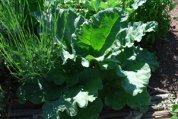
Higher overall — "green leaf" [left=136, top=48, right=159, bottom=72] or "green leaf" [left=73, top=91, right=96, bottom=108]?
"green leaf" [left=136, top=48, right=159, bottom=72]

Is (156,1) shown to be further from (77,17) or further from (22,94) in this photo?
(22,94)

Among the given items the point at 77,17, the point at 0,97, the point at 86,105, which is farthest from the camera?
the point at 77,17

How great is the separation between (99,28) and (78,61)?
33 centimetres

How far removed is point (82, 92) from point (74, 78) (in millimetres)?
185

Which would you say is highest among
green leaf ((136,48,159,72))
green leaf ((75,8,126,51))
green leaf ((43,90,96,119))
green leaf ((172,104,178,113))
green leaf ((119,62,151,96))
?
green leaf ((75,8,126,51))

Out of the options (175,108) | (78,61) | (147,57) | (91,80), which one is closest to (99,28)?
(78,61)

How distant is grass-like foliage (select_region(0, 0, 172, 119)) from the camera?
3.21 metres

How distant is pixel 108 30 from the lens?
347 cm

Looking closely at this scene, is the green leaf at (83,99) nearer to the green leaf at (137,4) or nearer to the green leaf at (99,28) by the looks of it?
the green leaf at (99,28)

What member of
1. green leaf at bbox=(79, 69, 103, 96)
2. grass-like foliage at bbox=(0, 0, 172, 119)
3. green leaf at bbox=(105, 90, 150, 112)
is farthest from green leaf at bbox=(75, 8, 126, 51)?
green leaf at bbox=(105, 90, 150, 112)

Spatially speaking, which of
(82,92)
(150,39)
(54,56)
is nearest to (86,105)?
(82,92)

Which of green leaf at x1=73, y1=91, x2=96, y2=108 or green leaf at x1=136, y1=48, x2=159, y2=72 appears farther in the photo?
green leaf at x1=136, y1=48, x2=159, y2=72

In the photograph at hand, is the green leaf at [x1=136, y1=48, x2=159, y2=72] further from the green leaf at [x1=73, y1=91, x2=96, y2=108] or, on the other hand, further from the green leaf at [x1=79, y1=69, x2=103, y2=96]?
the green leaf at [x1=73, y1=91, x2=96, y2=108]

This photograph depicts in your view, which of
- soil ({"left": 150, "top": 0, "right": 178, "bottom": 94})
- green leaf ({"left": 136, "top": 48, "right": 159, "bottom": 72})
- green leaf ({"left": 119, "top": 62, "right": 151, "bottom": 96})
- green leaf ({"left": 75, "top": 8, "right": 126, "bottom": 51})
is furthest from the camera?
soil ({"left": 150, "top": 0, "right": 178, "bottom": 94})
